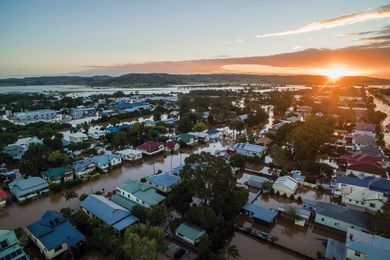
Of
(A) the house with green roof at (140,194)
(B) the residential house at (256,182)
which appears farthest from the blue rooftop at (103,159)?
(B) the residential house at (256,182)

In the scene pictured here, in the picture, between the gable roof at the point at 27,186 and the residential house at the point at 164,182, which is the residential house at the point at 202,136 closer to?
the residential house at the point at 164,182

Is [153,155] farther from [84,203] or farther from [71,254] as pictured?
[71,254]

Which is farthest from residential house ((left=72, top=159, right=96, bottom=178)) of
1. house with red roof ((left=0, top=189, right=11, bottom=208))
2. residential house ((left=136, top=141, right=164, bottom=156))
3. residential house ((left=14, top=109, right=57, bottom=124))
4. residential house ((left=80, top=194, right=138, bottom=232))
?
residential house ((left=14, top=109, right=57, bottom=124))

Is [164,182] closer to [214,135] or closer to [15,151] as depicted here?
[214,135]

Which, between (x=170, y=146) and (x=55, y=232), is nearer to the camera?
(x=55, y=232)

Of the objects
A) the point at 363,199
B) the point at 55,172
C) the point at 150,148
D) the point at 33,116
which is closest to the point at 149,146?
the point at 150,148

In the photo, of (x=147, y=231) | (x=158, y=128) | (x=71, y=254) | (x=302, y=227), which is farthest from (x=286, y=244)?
(x=158, y=128)

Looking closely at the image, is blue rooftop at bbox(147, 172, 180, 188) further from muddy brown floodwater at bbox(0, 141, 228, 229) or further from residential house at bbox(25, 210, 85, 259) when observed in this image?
residential house at bbox(25, 210, 85, 259)
